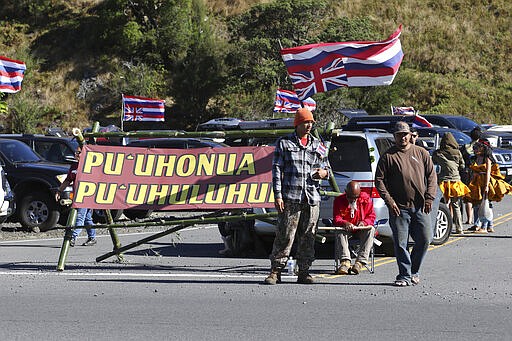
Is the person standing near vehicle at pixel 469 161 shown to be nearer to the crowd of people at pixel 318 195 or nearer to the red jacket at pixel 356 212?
the red jacket at pixel 356 212

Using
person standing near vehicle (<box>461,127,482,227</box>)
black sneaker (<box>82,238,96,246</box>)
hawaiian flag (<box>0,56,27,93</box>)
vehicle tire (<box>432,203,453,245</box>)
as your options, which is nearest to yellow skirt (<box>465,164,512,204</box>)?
person standing near vehicle (<box>461,127,482,227</box>)

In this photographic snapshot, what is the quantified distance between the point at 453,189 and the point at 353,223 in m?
5.77

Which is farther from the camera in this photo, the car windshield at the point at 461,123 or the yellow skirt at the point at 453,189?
the car windshield at the point at 461,123

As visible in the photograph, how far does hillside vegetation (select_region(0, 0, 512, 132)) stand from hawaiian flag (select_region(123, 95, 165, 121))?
16.6 m

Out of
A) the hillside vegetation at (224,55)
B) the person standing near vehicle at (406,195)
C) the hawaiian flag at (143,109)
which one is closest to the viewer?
the person standing near vehicle at (406,195)

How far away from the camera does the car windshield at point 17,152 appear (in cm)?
2025

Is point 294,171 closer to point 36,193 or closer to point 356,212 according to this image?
point 356,212

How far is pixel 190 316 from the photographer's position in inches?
348

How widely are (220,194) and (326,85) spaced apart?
224 inches

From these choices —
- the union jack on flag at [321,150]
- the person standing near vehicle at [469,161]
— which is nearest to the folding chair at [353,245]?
the union jack on flag at [321,150]

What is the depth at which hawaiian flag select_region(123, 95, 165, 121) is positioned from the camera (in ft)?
119

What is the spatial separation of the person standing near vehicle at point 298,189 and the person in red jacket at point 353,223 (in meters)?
0.84

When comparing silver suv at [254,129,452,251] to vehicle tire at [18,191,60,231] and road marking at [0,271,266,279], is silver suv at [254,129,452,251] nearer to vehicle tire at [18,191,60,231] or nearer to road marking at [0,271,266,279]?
road marking at [0,271,266,279]

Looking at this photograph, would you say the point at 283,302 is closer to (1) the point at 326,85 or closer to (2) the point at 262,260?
(2) the point at 262,260
